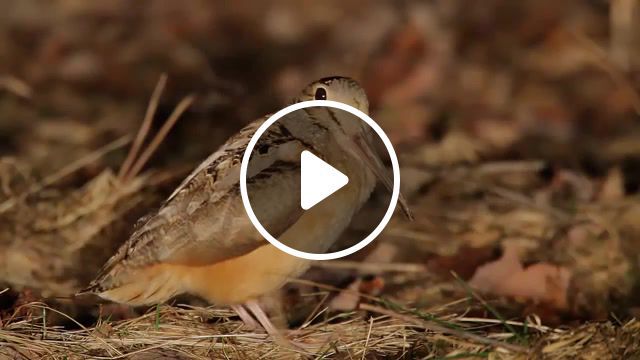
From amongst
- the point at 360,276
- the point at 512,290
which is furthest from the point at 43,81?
the point at 512,290

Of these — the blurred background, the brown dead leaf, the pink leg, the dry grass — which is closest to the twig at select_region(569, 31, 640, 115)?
the blurred background

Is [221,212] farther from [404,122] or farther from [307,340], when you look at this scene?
[404,122]

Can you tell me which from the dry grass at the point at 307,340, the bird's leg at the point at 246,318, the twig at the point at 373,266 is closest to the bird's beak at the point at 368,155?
the dry grass at the point at 307,340

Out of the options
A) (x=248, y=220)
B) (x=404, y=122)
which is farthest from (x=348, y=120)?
(x=404, y=122)

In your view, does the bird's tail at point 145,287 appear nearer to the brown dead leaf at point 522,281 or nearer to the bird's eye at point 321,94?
the bird's eye at point 321,94

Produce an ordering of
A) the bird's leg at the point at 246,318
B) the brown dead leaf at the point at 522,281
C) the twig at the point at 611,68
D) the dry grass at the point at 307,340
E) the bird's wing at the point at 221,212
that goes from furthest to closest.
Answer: the twig at the point at 611,68
the brown dead leaf at the point at 522,281
the bird's leg at the point at 246,318
the bird's wing at the point at 221,212
the dry grass at the point at 307,340
